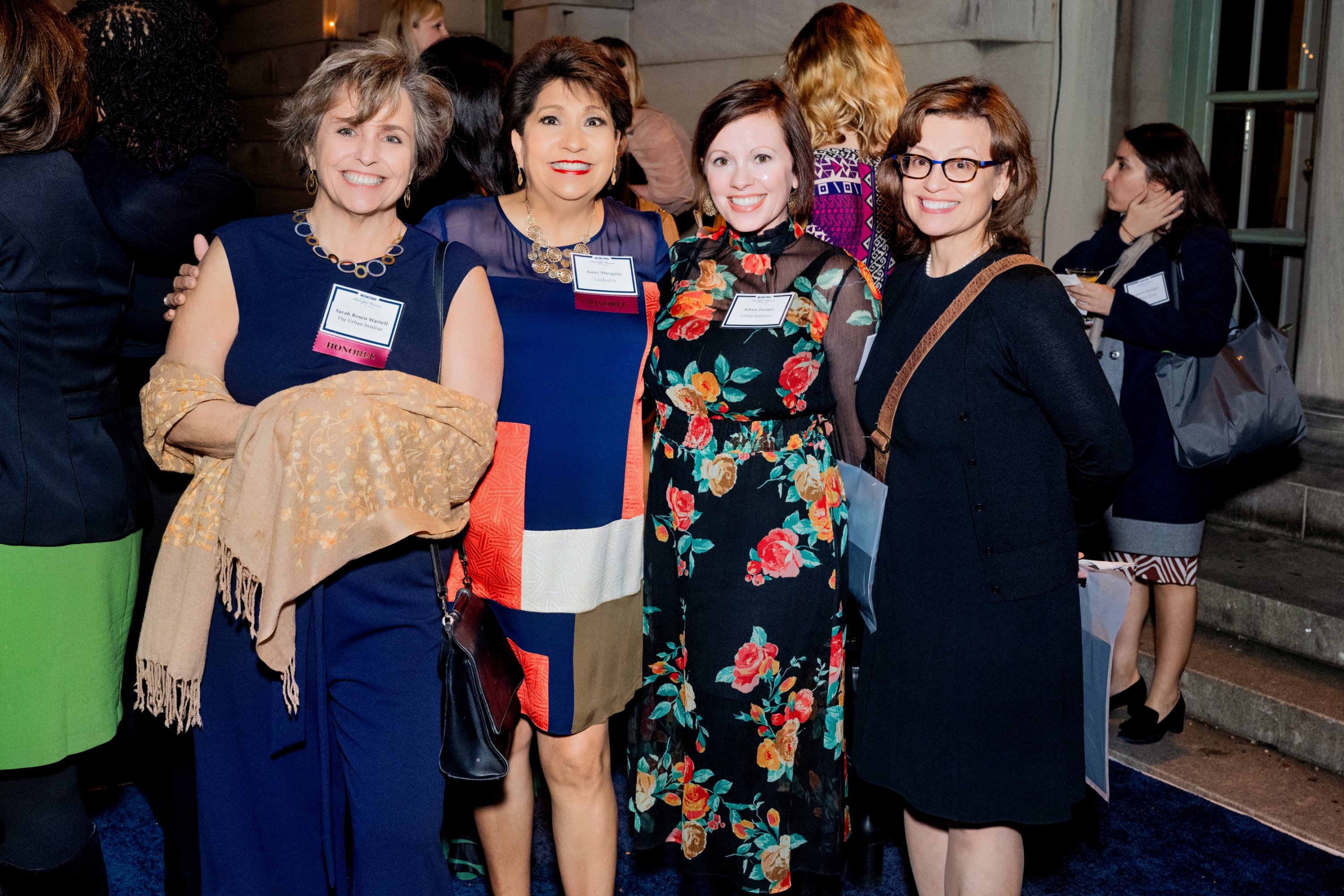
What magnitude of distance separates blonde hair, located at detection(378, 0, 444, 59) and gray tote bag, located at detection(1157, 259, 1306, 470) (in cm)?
281

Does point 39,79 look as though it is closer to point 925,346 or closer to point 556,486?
point 556,486

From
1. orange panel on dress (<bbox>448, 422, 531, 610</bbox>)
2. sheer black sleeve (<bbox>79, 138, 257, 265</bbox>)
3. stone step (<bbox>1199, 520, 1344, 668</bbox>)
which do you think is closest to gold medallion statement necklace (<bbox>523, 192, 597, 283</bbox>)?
orange panel on dress (<bbox>448, 422, 531, 610</bbox>)

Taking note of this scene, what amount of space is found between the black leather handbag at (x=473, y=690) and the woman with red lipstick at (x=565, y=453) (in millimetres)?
175

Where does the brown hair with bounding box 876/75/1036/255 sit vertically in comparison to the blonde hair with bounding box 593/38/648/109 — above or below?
below

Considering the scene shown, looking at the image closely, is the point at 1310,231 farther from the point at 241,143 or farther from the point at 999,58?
the point at 241,143

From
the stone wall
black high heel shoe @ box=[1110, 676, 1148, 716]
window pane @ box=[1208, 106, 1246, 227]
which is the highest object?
the stone wall

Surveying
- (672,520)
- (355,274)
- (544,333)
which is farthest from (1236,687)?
(355,274)

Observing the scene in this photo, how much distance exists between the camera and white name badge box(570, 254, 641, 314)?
2453mm

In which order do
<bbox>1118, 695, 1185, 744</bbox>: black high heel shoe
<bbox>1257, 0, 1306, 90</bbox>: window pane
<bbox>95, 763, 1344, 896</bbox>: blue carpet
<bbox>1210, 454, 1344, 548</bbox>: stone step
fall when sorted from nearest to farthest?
<bbox>95, 763, 1344, 896</bbox>: blue carpet, <bbox>1118, 695, 1185, 744</bbox>: black high heel shoe, <bbox>1210, 454, 1344, 548</bbox>: stone step, <bbox>1257, 0, 1306, 90</bbox>: window pane

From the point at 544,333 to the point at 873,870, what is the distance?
1.62 meters

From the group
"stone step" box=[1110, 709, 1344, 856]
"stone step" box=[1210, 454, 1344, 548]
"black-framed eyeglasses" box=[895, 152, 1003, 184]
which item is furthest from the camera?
"stone step" box=[1210, 454, 1344, 548]

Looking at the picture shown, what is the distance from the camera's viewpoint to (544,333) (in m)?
2.40

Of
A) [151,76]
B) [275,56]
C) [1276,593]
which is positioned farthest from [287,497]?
[275,56]

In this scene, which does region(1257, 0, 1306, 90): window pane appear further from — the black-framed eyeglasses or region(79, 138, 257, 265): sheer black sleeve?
region(79, 138, 257, 265): sheer black sleeve
